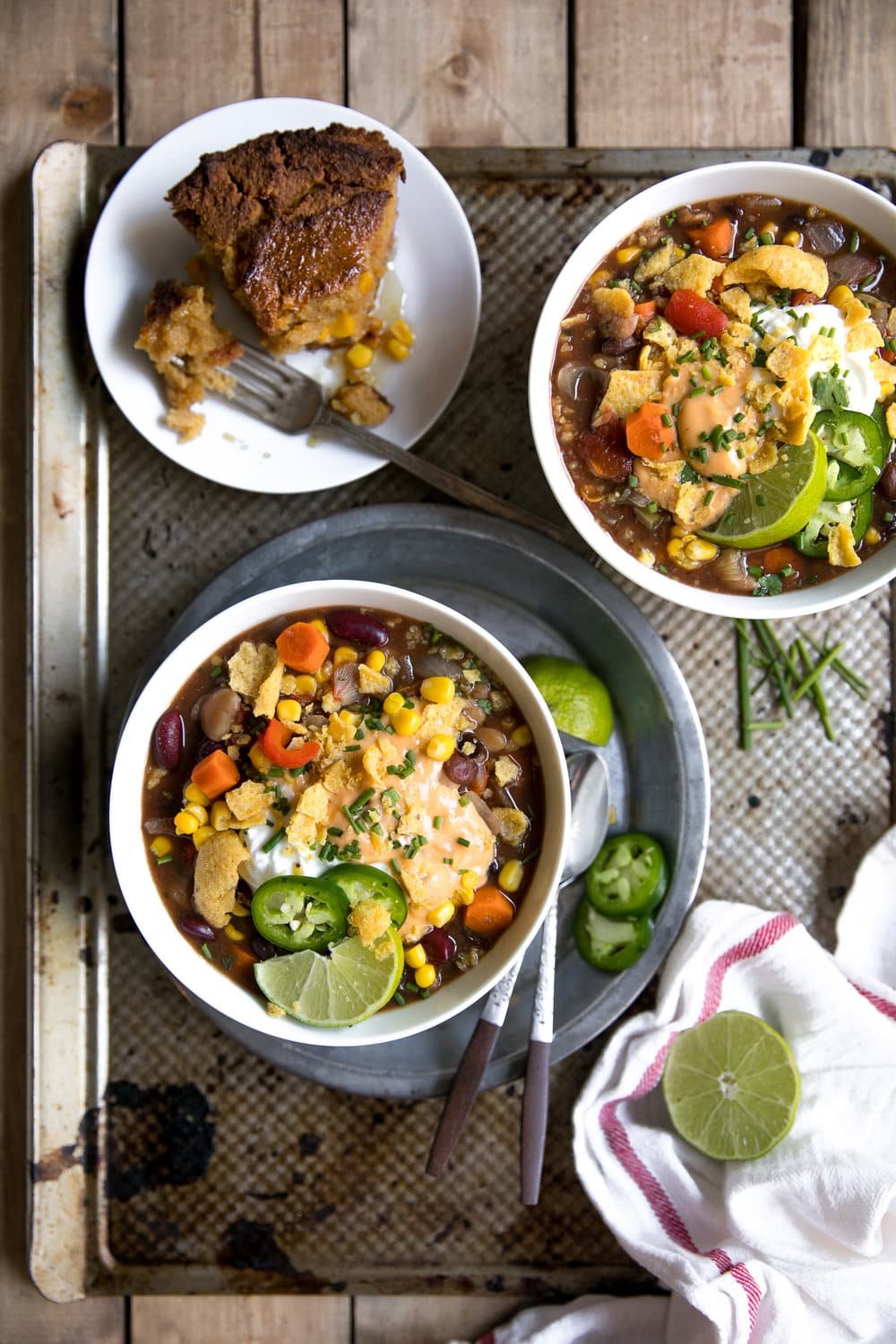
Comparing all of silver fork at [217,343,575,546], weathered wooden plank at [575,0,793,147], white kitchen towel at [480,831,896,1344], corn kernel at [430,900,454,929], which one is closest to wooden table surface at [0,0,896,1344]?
weathered wooden plank at [575,0,793,147]

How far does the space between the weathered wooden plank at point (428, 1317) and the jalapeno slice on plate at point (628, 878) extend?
1.34m

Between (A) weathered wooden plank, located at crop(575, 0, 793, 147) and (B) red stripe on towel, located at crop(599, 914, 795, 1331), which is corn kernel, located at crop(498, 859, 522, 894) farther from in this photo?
(A) weathered wooden plank, located at crop(575, 0, 793, 147)

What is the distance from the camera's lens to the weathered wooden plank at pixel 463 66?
3344mm

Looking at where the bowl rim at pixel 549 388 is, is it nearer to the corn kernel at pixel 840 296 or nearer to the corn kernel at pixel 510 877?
the corn kernel at pixel 840 296

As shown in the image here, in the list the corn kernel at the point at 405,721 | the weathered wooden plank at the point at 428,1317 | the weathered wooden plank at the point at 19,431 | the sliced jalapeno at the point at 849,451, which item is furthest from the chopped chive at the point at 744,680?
A: the weathered wooden plank at the point at 19,431

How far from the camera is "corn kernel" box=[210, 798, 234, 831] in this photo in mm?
2617

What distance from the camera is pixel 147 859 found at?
2.72 metres

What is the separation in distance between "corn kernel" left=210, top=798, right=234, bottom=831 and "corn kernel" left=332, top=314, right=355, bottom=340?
146 cm

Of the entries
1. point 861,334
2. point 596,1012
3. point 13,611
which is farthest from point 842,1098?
point 13,611

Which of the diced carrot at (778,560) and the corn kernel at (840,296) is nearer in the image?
the corn kernel at (840,296)

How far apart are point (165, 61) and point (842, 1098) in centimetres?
383

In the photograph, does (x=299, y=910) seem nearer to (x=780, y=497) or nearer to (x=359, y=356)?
(x=780, y=497)

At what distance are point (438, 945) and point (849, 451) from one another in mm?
1634

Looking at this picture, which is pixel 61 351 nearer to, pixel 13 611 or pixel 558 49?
pixel 13 611
